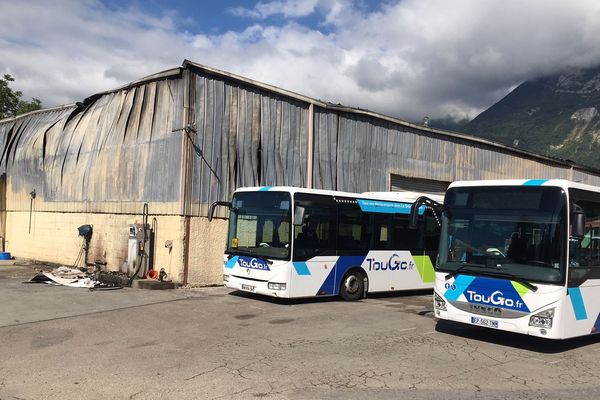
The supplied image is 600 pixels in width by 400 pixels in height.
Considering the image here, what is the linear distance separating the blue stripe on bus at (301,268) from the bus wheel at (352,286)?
1278 millimetres

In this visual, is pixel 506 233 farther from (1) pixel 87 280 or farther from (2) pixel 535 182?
(1) pixel 87 280

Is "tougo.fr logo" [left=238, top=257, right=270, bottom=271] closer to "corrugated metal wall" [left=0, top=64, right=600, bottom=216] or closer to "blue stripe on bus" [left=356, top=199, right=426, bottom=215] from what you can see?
"blue stripe on bus" [left=356, top=199, right=426, bottom=215]

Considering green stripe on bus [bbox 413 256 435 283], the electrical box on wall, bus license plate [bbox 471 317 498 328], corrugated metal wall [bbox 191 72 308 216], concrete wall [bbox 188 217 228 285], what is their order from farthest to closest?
1. the electrical box on wall
2. corrugated metal wall [bbox 191 72 308 216]
3. concrete wall [bbox 188 217 228 285]
4. green stripe on bus [bbox 413 256 435 283]
5. bus license plate [bbox 471 317 498 328]

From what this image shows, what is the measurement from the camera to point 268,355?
7.27 metres

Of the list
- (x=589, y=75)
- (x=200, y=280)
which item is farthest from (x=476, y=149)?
(x=589, y=75)

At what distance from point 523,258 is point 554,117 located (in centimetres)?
10843

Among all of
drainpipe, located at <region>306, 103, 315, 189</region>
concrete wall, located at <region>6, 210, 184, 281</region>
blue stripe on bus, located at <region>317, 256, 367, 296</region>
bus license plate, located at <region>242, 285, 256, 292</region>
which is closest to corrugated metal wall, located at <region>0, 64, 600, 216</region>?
drainpipe, located at <region>306, 103, 315, 189</region>

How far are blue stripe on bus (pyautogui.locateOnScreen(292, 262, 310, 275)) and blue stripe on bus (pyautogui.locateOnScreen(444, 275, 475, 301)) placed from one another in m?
3.92

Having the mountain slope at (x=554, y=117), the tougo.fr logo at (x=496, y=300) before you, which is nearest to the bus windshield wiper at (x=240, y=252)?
the tougo.fr logo at (x=496, y=300)

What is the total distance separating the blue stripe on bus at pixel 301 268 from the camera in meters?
11.7

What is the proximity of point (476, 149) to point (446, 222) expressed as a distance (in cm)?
1605

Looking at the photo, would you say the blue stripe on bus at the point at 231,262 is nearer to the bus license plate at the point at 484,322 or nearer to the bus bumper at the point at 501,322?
the bus bumper at the point at 501,322

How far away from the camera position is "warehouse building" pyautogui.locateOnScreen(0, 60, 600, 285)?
15.0 metres

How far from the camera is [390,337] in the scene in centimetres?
864
